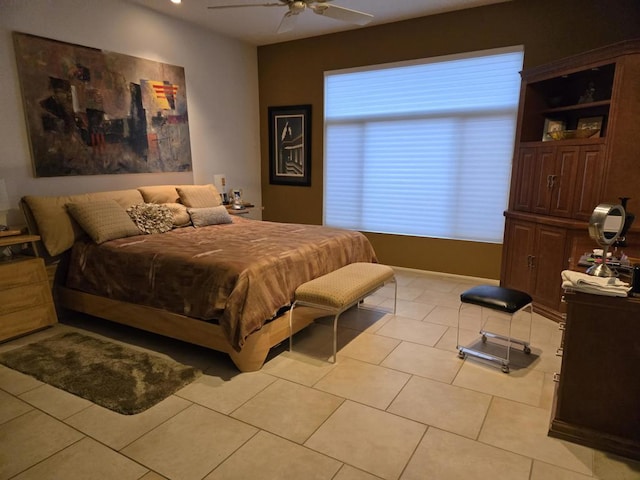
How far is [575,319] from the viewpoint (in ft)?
6.47

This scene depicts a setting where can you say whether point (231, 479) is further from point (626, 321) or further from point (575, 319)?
point (626, 321)

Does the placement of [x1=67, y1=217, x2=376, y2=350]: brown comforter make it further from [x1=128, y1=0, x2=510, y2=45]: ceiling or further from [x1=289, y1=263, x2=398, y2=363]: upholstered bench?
[x1=128, y1=0, x2=510, y2=45]: ceiling

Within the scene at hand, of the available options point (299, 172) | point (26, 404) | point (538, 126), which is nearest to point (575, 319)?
point (538, 126)

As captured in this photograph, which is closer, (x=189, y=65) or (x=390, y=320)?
(x=390, y=320)

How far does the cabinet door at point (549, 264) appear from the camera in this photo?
3490 millimetres

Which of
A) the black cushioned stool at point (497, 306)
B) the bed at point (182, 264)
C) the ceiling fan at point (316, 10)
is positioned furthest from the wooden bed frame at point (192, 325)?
the ceiling fan at point (316, 10)

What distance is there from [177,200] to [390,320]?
8.55 feet

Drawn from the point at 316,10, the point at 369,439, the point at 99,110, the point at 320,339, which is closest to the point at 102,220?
the point at 99,110

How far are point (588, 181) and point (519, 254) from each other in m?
0.92

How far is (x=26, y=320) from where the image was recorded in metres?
3.18

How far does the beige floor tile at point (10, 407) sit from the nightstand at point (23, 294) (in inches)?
33.8

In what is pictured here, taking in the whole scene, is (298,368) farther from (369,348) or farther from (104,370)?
(104,370)

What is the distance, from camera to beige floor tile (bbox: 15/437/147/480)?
1809 mm

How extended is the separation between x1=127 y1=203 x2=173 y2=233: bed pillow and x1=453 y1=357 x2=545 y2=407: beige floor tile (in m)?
2.88
